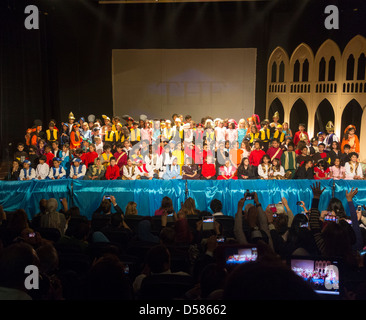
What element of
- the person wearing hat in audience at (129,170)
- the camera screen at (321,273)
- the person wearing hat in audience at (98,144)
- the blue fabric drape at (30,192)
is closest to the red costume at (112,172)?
the person wearing hat in audience at (129,170)

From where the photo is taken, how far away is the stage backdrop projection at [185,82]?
655 inches

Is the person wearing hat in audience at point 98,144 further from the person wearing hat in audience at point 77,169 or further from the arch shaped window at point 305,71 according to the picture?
the arch shaped window at point 305,71

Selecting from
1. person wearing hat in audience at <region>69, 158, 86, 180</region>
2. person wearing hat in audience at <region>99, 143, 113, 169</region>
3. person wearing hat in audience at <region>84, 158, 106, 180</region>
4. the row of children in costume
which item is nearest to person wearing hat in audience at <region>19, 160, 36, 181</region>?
person wearing hat in audience at <region>69, 158, 86, 180</region>

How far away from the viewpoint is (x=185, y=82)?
55.2 ft

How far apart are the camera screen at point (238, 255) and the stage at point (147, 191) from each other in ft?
15.1

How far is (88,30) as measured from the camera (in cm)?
1642

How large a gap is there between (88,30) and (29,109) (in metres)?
4.11

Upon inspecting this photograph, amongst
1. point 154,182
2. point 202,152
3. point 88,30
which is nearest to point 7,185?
point 154,182

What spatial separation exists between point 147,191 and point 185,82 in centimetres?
897

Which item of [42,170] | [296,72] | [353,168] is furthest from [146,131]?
[296,72]

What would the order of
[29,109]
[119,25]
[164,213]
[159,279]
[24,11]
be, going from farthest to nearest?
1. [119,25]
2. [29,109]
3. [24,11]
4. [164,213]
5. [159,279]

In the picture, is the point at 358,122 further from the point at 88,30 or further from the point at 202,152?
the point at 88,30

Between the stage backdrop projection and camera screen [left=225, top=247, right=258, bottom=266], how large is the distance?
42.6 ft

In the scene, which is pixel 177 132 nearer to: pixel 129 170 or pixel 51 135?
pixel 129 170
